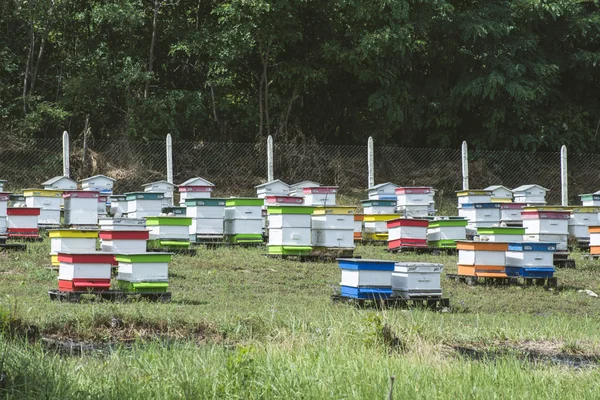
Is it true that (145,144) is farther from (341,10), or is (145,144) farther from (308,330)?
(308,330)

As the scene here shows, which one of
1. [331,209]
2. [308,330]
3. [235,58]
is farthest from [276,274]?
[235,58]

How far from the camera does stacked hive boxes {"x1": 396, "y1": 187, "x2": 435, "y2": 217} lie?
843 inches

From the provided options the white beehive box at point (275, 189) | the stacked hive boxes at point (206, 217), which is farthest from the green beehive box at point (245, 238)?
the white beehive box at point (275, 189)

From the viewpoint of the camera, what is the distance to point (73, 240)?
1348cm

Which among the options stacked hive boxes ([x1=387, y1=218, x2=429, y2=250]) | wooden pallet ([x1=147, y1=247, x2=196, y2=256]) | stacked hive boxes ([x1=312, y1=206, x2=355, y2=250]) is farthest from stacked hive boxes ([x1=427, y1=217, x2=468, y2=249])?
wooden pallet ([x1=147, y1=247, x2=196, y2=256])

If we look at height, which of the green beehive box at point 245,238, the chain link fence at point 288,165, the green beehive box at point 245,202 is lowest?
the green beehive box at point 245,238

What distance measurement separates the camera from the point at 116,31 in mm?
30844

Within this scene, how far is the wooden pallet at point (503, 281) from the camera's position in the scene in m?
15.2

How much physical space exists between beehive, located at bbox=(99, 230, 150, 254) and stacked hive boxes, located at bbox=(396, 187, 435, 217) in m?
9.54

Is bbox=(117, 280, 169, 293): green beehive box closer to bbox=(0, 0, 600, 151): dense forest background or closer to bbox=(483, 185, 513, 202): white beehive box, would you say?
bbox=(483, 185, 513, 202): white beehive box

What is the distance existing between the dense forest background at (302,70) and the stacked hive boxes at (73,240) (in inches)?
562

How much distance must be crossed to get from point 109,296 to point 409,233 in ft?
26.7

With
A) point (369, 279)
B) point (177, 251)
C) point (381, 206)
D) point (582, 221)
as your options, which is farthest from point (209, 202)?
point (582, 221)

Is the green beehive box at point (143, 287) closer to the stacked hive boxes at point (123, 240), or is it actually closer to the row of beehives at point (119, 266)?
the row of beehives at point (119, 266)
